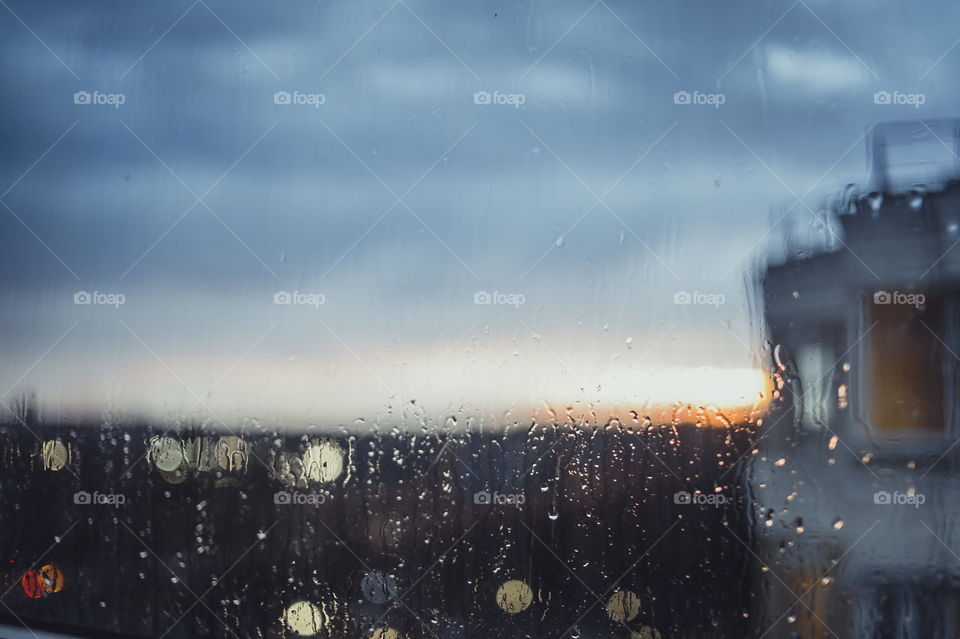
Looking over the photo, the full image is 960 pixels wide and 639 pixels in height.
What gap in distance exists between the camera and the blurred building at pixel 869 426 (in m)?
1.54

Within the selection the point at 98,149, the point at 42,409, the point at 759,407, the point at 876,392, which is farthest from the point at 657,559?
the point at 98,149

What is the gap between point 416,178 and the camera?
164 centimetres

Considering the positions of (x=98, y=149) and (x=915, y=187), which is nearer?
(x=915, y=187)

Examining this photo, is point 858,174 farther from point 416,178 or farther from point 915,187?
point 416,178

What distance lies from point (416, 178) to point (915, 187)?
1112 mm

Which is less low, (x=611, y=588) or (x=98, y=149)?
(x=98, y=149)

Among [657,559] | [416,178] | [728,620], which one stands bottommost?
[728,620]

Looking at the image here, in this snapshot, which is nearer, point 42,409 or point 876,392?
point 876,392

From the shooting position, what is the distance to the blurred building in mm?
1542

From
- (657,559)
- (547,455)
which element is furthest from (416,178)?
(657,559)

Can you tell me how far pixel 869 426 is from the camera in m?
1.55

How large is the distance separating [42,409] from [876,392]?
1.92 meters

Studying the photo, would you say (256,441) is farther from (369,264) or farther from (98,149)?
(98,149)

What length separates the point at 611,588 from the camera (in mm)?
1574
